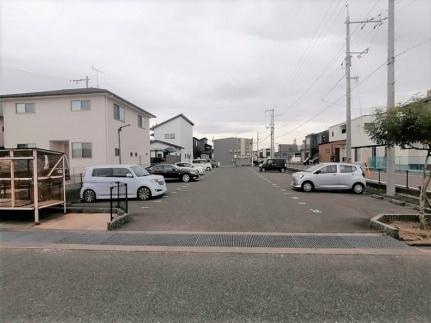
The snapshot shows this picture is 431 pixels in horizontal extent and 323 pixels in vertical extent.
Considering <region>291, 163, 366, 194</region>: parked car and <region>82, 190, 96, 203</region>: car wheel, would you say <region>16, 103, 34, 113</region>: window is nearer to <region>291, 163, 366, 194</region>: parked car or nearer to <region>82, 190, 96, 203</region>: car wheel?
<region>82, 190, 96, 203</region>: car wheel

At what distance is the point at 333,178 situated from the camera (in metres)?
16.5

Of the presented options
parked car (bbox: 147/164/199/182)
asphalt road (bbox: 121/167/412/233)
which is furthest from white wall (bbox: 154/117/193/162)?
asphalt road (bbox: 121/167/412/233)

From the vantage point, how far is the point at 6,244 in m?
6.71

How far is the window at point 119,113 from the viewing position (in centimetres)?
2674

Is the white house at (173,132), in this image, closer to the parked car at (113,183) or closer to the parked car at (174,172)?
the parked car at (174,172)

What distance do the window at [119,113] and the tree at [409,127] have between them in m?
22.8

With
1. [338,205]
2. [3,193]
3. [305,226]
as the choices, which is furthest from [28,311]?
[338,205]

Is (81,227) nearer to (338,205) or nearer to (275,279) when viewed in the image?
(275,279)

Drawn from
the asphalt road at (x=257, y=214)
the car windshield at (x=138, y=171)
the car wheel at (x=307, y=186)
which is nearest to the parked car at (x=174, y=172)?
the car windshield at (x=138, y=171)

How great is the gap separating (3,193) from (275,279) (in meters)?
9.10

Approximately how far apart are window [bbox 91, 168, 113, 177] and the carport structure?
373 centimetres

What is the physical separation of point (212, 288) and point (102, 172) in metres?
10.9

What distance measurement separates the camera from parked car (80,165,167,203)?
13.5 meters

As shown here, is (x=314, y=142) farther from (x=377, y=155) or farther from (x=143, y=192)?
(x=143, y=192)
